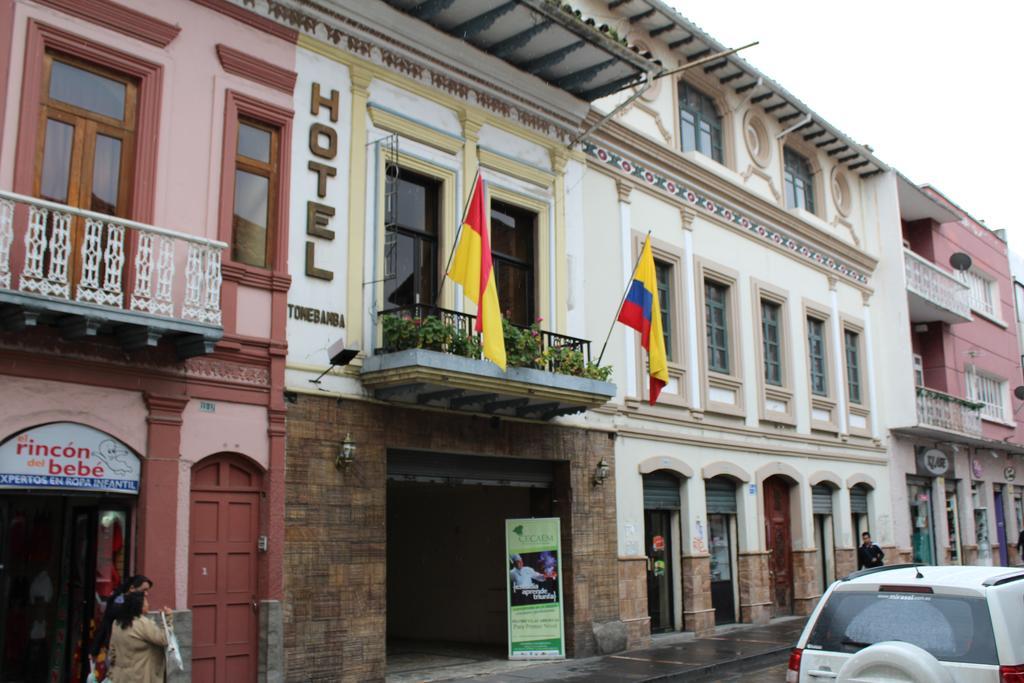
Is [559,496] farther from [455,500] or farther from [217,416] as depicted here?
[217,416]

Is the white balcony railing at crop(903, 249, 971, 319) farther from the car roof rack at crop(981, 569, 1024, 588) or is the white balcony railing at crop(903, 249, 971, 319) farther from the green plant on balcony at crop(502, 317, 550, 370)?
the car roof rack at crop(981, 569, 1024, 588)

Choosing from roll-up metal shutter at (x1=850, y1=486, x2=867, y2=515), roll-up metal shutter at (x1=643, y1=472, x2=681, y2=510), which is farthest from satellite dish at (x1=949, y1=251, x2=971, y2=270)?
roll-up metal shutter at (x1=643, y1=472, x2=681, y2=510)

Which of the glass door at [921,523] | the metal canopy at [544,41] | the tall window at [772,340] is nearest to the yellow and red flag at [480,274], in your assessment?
the metal canopy at [544,41]

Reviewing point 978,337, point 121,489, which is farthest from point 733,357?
point 978,337

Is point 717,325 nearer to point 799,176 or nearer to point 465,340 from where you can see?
point 799,176

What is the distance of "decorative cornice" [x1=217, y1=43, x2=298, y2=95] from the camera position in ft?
38.4

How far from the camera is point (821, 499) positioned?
22.7 meters

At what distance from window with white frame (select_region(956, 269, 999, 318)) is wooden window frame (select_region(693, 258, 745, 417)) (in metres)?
13.9

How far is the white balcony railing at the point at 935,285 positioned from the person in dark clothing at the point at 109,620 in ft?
72.8

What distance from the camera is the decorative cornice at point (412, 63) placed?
41.2 ft

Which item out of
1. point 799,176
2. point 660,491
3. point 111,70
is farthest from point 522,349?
point 799,176

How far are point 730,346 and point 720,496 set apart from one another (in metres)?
2.94

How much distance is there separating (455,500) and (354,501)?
4946mm

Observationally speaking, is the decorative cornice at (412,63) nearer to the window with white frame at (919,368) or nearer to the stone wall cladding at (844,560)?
the stone wall cladding at (844,560)
